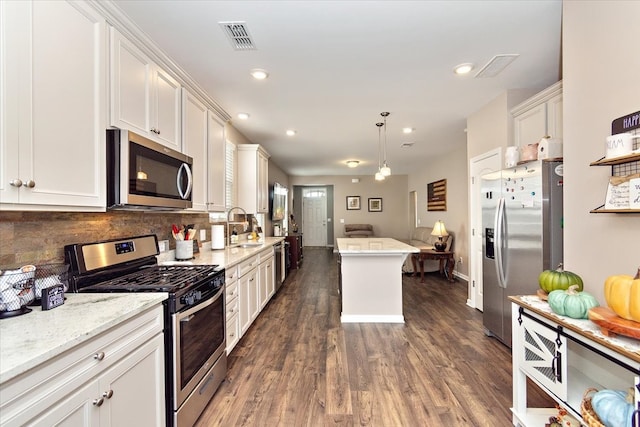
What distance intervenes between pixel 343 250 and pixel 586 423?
2483 mm

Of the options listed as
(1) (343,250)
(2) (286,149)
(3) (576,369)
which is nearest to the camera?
(3) (576,369)

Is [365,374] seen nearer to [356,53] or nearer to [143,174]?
[143,174]

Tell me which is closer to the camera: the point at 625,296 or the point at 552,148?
the point at 625,296

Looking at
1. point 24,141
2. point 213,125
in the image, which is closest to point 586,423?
point 24,141

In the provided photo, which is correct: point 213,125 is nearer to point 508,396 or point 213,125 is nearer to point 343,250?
point 343,250

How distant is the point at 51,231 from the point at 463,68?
3300mm

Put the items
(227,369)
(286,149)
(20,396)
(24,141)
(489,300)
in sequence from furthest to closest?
(286,149) → (489,300) → (227,369) → (24,141) → (20,396)

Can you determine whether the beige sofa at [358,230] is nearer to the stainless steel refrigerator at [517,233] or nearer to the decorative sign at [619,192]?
the stainless steel refrigerator at [517,233]

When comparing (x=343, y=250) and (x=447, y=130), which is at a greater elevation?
(x=447, y=130)

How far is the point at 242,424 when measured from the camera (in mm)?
1804

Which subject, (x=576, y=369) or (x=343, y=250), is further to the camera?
(x=343, y=250)

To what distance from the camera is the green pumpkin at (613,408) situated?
109 centimetres

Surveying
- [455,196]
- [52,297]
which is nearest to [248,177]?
[52,297]

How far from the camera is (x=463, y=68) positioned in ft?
8.62
